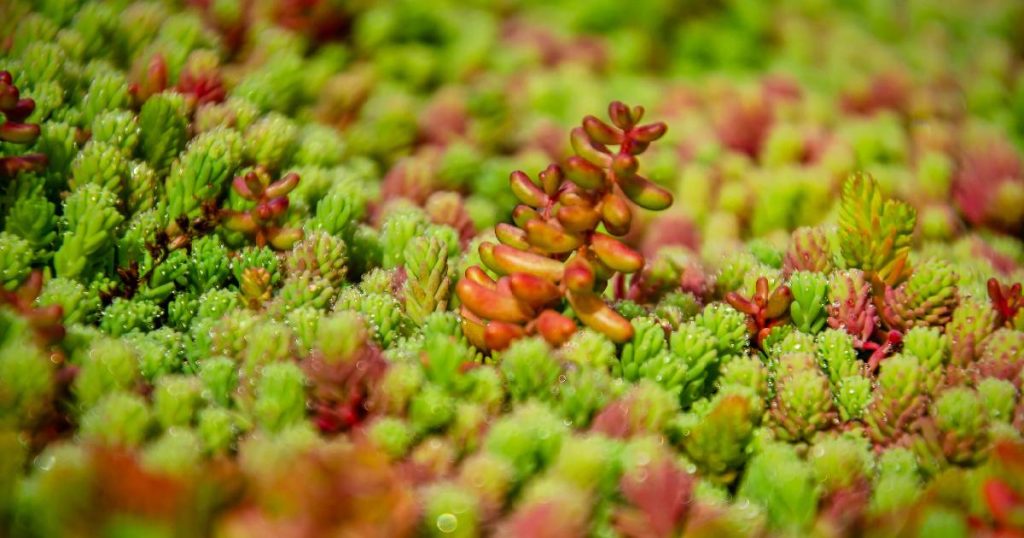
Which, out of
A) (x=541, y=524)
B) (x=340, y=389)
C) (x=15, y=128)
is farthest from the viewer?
(x=15, y=128)

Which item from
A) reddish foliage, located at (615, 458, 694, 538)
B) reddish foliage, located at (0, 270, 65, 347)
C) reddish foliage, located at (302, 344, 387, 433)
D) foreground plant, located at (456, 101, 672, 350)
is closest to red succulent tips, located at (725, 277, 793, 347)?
foreground plant, located at (456, 101, 672, 350)

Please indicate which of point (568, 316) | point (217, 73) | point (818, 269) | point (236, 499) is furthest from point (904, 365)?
point (217, 73)

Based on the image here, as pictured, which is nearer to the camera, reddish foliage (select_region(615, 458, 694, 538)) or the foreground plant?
reddish foliage (select_region(615, 458, 694, 538))

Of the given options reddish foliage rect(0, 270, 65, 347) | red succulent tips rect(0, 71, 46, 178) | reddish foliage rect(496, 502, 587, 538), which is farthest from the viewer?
red succulent tips rect(0, 71, 46, 178)

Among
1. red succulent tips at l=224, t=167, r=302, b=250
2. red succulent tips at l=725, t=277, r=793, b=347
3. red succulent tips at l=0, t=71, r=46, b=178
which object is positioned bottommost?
red succulent tips at l=725, t=277, r=793, b=347

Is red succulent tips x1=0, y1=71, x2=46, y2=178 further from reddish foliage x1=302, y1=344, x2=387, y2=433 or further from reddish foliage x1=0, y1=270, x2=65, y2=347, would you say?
reddish foliage x1=302, y1=344, x2=387, y2=433

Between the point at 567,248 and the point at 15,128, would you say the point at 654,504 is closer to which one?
the point at 567,248

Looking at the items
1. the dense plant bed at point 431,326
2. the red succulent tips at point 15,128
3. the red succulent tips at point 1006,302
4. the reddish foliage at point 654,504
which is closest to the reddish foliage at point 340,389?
the dense plant bed at point 431,326

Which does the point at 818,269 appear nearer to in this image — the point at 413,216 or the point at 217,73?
the point at 413,216

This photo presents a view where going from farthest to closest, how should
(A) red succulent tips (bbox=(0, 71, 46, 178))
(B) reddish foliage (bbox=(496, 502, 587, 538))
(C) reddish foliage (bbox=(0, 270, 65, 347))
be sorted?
1. (A) red succulent tips (bbox=(0, 71, 46, 178))
2. (C) reddish foliage (bbox=(0, 270, 65, 347))
3. (B) reddish foliage (bbox=(496, 502, 587, 538))

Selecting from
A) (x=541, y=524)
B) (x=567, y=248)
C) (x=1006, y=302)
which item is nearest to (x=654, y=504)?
(x=541, y=524)
